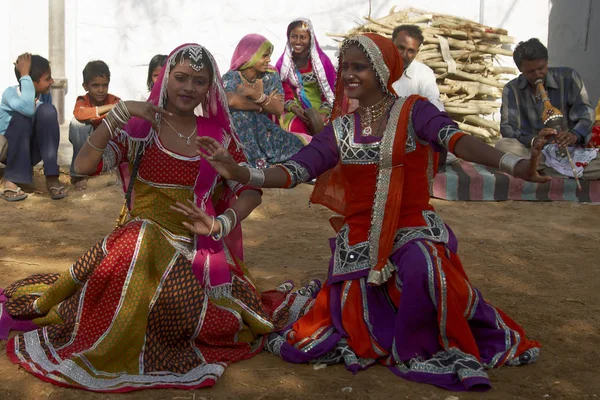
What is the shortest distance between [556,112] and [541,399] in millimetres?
3306

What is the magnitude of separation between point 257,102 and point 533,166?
523 centimetres

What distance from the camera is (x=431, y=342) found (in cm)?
369

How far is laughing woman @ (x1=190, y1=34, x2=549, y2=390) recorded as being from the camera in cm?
363

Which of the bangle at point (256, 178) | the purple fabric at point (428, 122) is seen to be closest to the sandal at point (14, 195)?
the bangle at point (256, 178)

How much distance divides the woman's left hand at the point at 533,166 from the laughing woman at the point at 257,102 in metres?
4.81

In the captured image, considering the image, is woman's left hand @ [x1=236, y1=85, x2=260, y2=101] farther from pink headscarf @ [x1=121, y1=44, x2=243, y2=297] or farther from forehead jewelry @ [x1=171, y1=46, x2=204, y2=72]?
forehead jewelry @ [x1=171, y1=46, x2=204, y2=72]

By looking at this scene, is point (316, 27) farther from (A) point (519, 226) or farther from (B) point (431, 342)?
(B) point (431, 342)

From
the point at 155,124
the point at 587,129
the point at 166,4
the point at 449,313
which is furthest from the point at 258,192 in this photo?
the point at 166,4

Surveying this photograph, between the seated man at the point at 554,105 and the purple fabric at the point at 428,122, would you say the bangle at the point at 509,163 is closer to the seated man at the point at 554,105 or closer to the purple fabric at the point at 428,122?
the purple fabric at the point at 428,122

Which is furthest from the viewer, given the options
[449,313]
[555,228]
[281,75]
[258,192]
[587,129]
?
[281,75]

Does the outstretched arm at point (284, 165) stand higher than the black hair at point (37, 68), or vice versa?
the black hair at point (37, 68)

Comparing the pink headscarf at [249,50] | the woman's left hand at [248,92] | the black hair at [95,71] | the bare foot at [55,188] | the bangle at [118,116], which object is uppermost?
the pink headscarf at [249,50]

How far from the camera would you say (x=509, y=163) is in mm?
3412

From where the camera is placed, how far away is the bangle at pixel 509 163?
3395 millimetres
